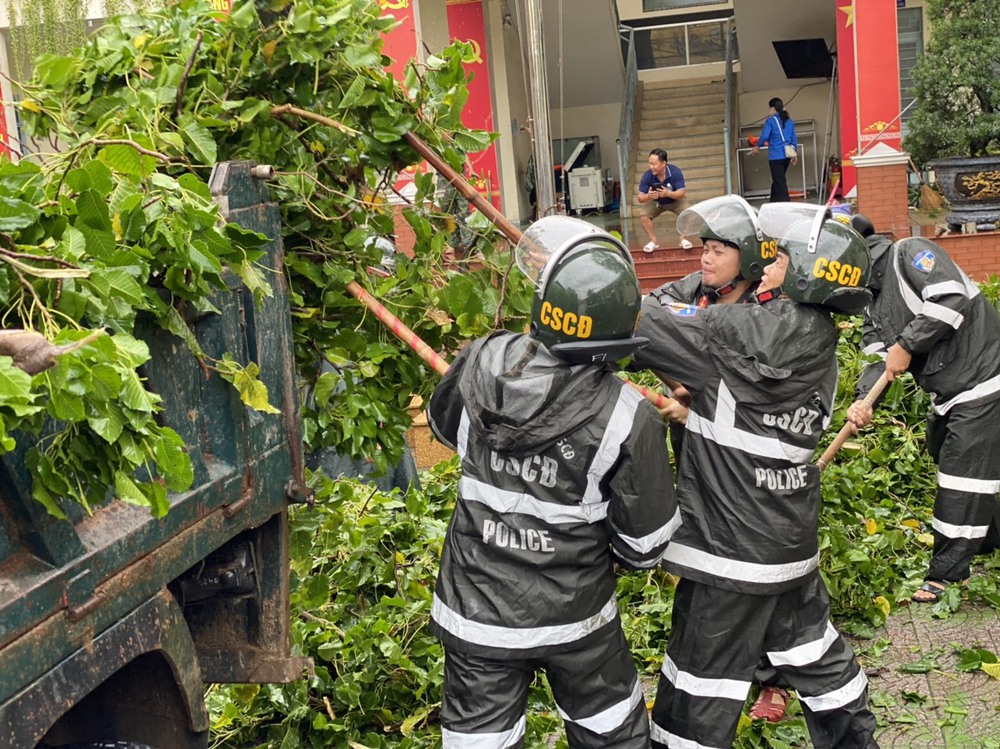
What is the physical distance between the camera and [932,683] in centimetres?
490

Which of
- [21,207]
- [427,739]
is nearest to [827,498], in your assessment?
[427,739]

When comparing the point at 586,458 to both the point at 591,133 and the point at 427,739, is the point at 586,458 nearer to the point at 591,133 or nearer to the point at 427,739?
the point at 427,739

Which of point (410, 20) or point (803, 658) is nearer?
point (803, 658)

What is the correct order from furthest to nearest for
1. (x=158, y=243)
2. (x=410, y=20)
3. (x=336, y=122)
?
(x=410, y=20) < (x=336, y=122) < (x=158, y=243)

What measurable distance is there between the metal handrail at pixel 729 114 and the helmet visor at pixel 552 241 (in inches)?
474

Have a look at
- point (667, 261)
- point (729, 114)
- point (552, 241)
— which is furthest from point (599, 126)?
point (552, 241)

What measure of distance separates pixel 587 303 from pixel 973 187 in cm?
963

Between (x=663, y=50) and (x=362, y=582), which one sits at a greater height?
(x=663, y=50)

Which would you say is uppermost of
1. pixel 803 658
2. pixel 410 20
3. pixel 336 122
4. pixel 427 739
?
pixel 410 20

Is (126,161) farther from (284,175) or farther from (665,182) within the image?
(665,182)

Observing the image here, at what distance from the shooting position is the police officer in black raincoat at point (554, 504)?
11.0ft

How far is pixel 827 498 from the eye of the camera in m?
6.05

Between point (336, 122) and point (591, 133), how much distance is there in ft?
58.1

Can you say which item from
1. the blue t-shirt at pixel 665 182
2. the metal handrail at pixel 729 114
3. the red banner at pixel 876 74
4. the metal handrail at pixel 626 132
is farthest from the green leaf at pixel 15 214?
the metal handrail at pixel 729 114
